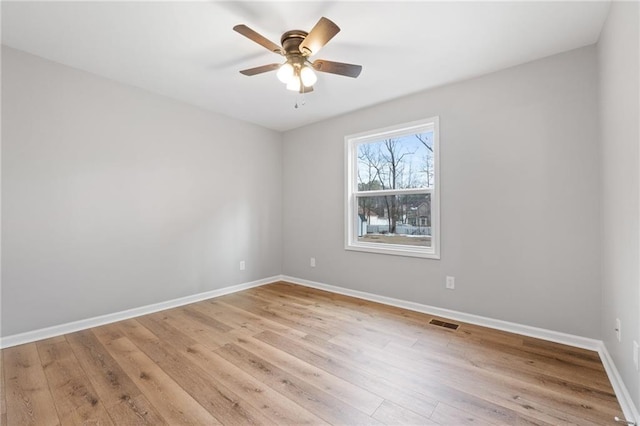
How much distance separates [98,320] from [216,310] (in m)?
1.11

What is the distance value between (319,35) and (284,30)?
473 millimetres

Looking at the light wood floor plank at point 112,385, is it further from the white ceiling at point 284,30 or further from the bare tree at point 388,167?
the bare tree at point 388,167

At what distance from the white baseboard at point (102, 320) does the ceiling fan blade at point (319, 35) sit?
3.10 metres

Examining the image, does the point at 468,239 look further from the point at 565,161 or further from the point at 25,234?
the point at 25,234

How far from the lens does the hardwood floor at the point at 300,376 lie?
1.58 m

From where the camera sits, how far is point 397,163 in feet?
11.8

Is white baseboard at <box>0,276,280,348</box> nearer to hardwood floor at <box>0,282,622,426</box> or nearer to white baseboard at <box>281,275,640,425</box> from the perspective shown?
hardwood floor at <box>0,282,622,426</box>

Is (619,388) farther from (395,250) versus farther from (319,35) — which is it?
(319,35)

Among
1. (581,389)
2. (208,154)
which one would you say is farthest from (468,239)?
(208,154)

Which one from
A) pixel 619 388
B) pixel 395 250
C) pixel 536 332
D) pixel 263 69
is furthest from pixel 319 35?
pixel 536 332

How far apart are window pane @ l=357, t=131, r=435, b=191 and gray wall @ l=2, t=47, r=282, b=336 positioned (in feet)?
5.90

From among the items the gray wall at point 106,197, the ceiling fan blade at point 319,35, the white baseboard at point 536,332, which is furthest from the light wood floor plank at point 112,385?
the white baseboard at point 536,332

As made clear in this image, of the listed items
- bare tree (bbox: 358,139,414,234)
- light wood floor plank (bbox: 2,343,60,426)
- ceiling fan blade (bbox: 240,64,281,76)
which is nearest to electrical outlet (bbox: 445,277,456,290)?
bare tree (bbox: 358,139,414,234)

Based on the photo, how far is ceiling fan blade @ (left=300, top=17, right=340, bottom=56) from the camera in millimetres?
1738
